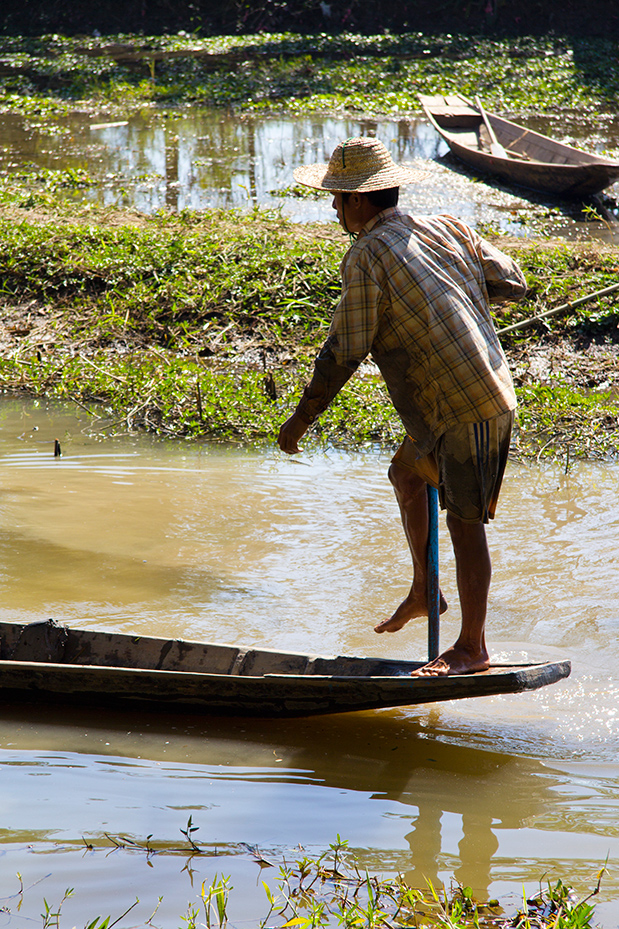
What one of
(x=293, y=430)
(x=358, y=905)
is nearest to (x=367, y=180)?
(x=293, y=430)

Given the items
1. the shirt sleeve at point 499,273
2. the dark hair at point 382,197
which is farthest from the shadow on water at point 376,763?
the dark hair at point 382,197

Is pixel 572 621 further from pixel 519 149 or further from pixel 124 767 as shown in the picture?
pixel 519 149

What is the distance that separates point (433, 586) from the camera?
2.87 metres

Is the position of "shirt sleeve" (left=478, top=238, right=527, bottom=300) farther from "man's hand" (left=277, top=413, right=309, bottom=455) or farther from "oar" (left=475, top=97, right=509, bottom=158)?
"oar" (left=475, top=97, right=509, bottom=158)

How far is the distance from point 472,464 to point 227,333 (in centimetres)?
425

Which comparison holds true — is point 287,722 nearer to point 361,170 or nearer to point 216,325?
point 361,170

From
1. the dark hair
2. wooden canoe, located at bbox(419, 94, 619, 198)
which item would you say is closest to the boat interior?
the dark hair

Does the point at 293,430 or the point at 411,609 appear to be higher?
the point at 293,430

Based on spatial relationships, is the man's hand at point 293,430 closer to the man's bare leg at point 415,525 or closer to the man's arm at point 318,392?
the man's arm at point 318,392

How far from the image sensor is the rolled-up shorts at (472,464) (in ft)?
8.77

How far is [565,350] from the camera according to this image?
20.5ft

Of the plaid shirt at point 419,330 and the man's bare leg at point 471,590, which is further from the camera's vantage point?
the man's bare leg at point 471,590

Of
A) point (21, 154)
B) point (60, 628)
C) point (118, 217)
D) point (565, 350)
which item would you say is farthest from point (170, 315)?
point (21, 154)

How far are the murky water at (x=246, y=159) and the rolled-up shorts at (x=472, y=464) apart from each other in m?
5.96
